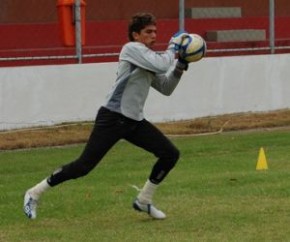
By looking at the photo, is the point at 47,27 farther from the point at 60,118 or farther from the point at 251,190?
the point at 251,190

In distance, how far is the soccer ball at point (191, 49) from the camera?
26.9ft

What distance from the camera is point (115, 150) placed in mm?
13992

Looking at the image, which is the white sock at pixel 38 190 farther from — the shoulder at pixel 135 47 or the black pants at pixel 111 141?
the shoulder at pixel 135 47

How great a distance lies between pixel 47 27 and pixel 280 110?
499 centimetres

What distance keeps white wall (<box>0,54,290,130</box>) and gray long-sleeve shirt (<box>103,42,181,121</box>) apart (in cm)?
737

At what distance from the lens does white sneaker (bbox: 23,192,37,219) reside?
843cm

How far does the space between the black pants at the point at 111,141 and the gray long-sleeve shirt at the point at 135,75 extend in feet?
0.28

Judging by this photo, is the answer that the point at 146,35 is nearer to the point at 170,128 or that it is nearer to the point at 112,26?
the point at 170,128

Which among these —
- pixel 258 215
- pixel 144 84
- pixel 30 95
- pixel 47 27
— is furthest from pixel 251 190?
pixel 47 27

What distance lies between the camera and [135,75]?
8156 mm

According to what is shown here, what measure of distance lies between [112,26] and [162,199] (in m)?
9.39

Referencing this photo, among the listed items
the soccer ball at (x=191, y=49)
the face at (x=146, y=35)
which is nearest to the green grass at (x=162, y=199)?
the soccer ball at (x=191, y=49)

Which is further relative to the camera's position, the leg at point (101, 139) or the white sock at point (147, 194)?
the white sock at point (147, 194)

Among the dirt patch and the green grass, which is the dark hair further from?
the dirt patch
